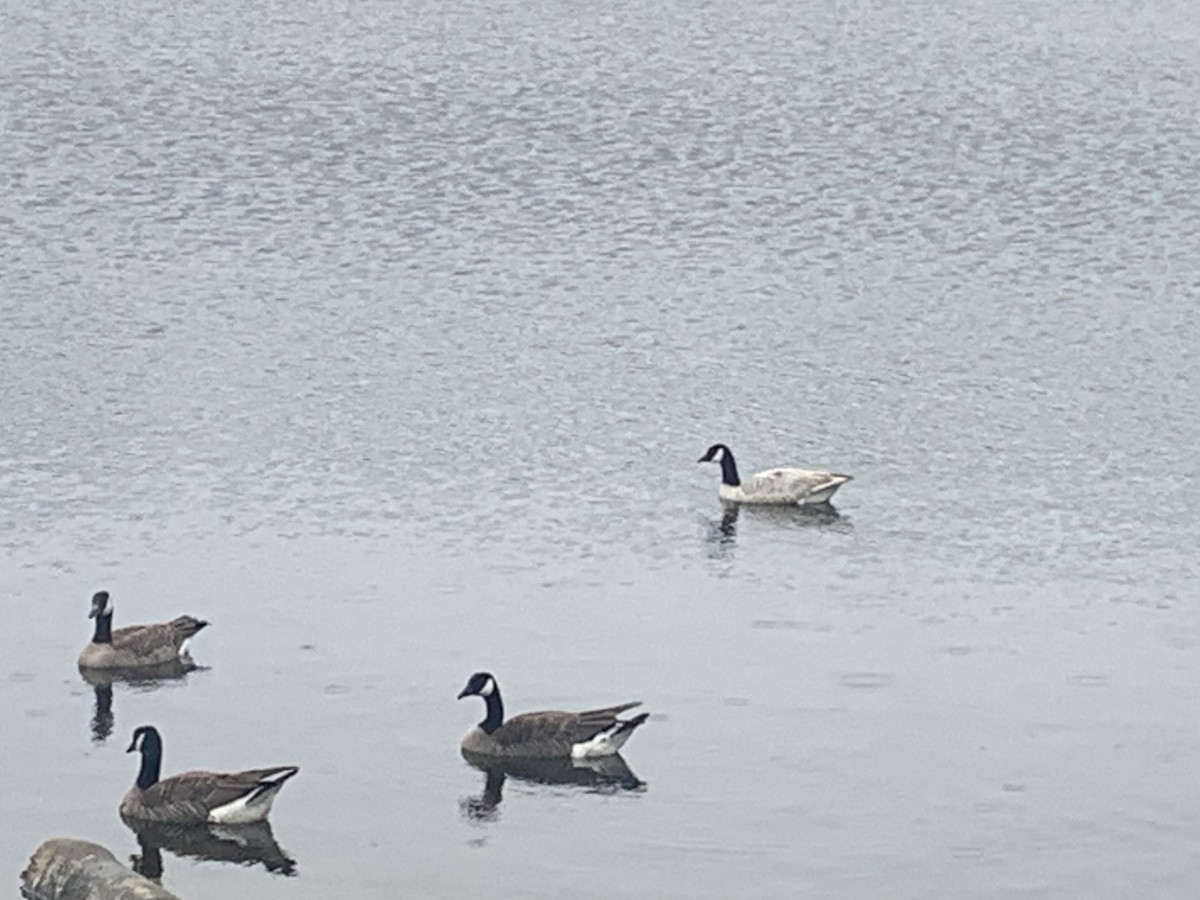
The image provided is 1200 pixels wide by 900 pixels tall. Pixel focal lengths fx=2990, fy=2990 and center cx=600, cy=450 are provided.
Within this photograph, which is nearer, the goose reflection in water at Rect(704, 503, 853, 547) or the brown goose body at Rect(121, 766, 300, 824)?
the brown goose body at Rect(121, 766, 300, 824)

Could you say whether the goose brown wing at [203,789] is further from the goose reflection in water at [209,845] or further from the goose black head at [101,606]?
the goose black head at [101,606]

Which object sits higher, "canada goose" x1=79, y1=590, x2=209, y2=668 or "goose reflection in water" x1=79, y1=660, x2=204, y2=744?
"canada goose" x1=79, y1=590, x2=209, y2=668

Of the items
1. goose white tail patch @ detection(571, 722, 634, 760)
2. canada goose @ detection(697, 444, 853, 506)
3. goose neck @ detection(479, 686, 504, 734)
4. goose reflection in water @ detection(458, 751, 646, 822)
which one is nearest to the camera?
goose reflection in water @ detection(458, 751, 646, 822)

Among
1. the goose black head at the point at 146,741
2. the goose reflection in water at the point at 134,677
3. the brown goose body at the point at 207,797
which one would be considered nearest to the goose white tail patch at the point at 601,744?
the brown goose body at the point at 207,797

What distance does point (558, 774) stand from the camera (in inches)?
1065

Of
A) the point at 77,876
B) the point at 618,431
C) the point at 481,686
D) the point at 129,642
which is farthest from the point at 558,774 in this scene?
the point at 618,431

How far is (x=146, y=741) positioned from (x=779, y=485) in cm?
1180

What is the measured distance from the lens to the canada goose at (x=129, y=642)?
29.5 m

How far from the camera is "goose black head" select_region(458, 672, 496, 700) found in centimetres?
2739

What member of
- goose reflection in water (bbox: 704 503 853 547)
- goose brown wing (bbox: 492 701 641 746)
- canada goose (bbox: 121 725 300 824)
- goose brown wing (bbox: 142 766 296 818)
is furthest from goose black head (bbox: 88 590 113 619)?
goose reflection in water (bbox: 704 503 853 547)

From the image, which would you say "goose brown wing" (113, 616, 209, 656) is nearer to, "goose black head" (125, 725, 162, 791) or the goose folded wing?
the goose folded wing

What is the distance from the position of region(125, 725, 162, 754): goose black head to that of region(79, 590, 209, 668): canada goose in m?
3.25

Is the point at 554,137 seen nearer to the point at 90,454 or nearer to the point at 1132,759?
the point at 90,454

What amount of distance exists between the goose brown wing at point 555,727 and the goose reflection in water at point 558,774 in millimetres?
202
